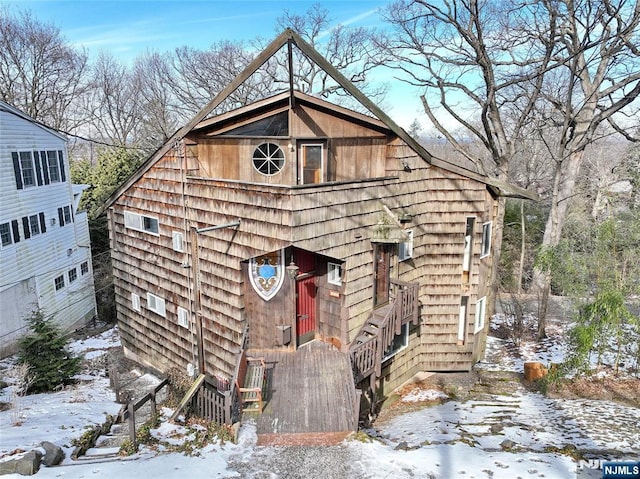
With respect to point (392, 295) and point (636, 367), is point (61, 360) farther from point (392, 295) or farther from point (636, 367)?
point (636, 367)

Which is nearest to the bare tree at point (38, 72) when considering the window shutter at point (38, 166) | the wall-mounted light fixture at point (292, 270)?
the window shutter at point (38, 166)

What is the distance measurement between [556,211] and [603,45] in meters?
6.65

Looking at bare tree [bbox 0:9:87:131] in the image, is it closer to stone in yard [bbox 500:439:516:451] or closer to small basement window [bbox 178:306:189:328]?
small basement window [bbox 178:306:189:328]

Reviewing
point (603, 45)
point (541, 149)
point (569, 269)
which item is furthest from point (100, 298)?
point (541, 149)

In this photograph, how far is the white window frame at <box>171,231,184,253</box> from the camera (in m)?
11.3

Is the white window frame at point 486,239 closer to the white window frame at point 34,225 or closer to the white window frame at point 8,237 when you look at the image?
the white window frame at point 8,237

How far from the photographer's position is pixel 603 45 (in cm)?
1496

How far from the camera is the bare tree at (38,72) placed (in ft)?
83.7

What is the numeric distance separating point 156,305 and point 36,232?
782 cm

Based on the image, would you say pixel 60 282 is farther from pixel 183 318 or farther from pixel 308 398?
pixel 308 398

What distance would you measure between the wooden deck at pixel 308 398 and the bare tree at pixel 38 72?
2628 cm

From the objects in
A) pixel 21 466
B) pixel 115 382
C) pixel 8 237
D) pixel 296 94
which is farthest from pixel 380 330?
pixel 8 237

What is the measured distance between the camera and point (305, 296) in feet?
33.2

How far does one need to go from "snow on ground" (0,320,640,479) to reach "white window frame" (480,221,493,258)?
390 cm
